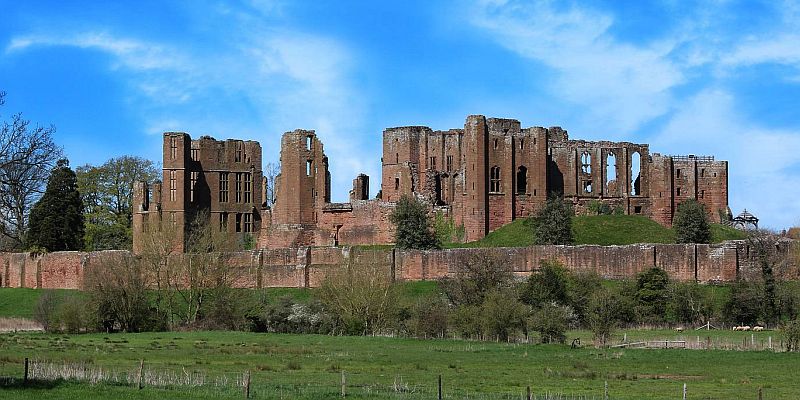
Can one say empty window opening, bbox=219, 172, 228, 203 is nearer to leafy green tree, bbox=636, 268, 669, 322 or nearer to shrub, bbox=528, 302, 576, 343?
leafy green tree, bbox=636, 268, 669, 322

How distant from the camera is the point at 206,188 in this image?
94.1 m

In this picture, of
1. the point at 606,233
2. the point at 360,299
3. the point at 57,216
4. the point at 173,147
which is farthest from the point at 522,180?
the point at 57,216

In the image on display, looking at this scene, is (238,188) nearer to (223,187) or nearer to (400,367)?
(223,187)

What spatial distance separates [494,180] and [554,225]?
30.6 feet

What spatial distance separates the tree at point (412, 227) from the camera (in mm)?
82250

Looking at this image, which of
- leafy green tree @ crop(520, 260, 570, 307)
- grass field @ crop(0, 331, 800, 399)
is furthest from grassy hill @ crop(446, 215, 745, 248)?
grass field @ crop(0, 331, 800, 399)

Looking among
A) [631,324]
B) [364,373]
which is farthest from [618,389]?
[631,324]

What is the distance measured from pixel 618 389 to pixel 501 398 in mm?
4418

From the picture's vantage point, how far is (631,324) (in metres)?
63.1

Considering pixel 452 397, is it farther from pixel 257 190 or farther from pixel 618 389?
pixel 257 190

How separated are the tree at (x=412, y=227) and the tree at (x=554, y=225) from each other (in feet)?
20.7

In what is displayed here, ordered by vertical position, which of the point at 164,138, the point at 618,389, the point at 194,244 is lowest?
the point at 618,389

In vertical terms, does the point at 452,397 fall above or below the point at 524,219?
below

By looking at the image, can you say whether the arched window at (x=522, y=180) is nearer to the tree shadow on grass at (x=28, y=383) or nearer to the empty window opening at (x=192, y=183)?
the empty window opening at (x=192, y=183)
